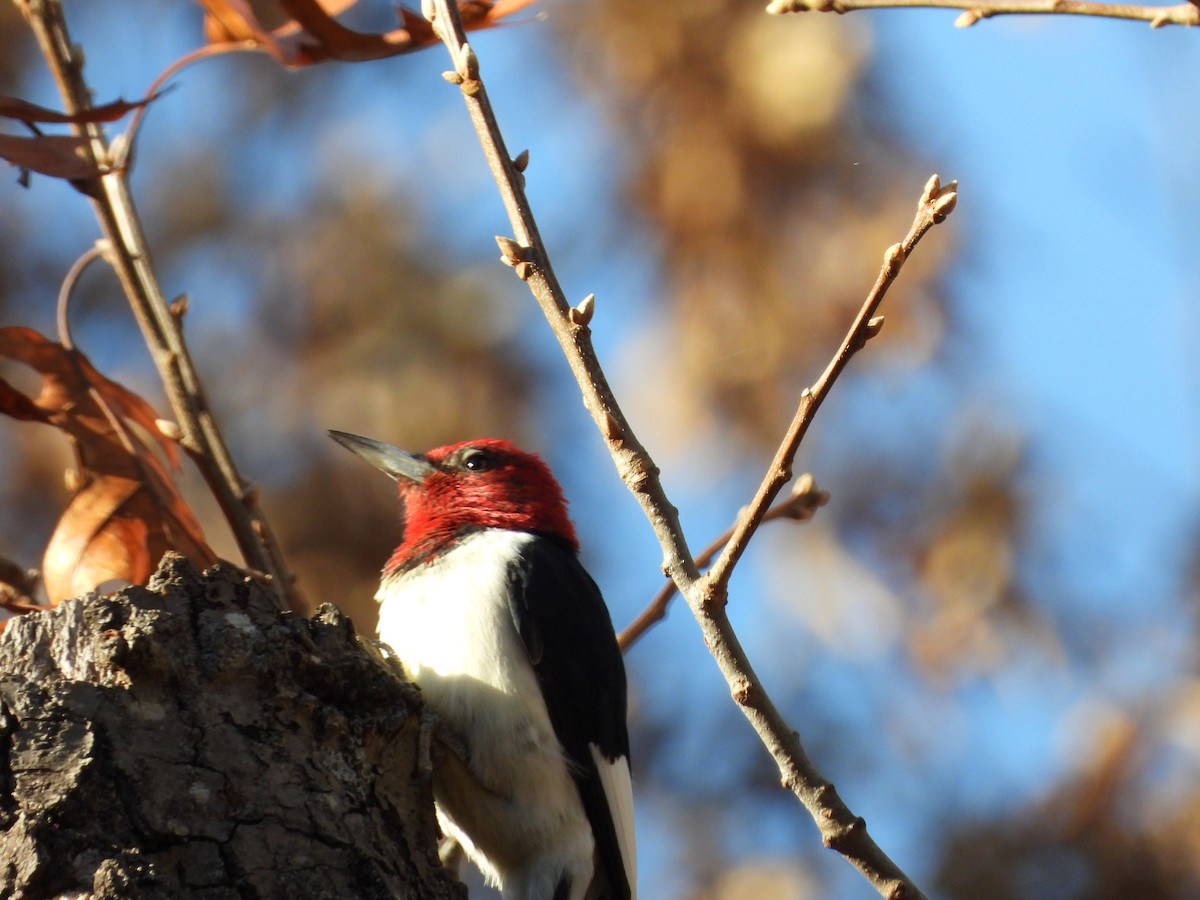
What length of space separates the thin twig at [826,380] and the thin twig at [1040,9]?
264mm

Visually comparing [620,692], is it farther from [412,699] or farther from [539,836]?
[412,699]

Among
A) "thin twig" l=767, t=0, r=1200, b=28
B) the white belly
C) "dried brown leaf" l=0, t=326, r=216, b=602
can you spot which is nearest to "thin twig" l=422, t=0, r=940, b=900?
"thin twig" l=767, t=0, r=1200, b=28

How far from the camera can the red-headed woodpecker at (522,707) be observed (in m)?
3.26

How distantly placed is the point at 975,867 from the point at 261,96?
244 inches

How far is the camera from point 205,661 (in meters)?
2.50

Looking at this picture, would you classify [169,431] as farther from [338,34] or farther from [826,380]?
[826,380]

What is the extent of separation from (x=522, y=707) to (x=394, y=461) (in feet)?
4.20

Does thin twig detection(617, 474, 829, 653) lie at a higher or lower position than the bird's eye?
lower

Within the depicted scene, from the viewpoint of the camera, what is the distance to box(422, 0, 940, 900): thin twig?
2.29 m

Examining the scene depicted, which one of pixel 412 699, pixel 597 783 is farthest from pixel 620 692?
pixel 412 699

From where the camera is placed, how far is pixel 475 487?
167 inches

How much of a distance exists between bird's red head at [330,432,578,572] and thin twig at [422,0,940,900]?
1.74m

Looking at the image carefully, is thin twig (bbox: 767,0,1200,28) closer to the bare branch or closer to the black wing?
the bare branch

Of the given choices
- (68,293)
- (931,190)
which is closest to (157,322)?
(68,293)
